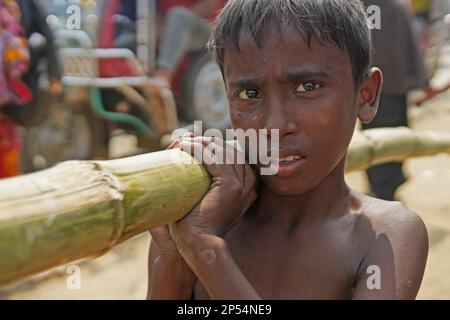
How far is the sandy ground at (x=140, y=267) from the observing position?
13.1 ft

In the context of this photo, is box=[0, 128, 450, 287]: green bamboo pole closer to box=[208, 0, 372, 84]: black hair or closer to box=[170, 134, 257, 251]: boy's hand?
box=[170, 134, 257, 251]: boy's hand

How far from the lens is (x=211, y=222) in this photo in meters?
1.27

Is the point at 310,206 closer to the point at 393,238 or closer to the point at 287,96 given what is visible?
the point at 393,238

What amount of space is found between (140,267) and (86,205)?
3456 millimetres

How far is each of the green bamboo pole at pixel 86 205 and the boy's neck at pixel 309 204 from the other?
247mm

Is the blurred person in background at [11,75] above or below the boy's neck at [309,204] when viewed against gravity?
below

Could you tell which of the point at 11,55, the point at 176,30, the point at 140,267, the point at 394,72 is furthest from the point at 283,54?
the point at 176,30

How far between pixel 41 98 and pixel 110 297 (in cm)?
126

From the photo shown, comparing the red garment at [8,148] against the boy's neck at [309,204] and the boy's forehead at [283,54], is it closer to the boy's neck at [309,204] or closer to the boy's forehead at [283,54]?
the boy's neck at [309,204]

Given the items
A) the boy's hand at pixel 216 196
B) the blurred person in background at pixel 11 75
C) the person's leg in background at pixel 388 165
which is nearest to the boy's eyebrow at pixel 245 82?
the boy's hand at pixel 216 196

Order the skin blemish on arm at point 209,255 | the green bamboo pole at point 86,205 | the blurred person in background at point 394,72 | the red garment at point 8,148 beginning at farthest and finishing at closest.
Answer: the blurred person in background at point 394,72 → the red garment at point 8,148 → the skin blemish on arm at point 209,255 → the green bamboo pole at point 86,205

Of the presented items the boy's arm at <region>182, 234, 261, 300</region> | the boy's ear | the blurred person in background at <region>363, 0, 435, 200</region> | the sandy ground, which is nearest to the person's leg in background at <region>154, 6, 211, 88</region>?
the sandy ground

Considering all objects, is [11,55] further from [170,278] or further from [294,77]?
[294,77]

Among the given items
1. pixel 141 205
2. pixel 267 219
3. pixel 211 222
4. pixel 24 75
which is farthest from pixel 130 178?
pixel 24 75
